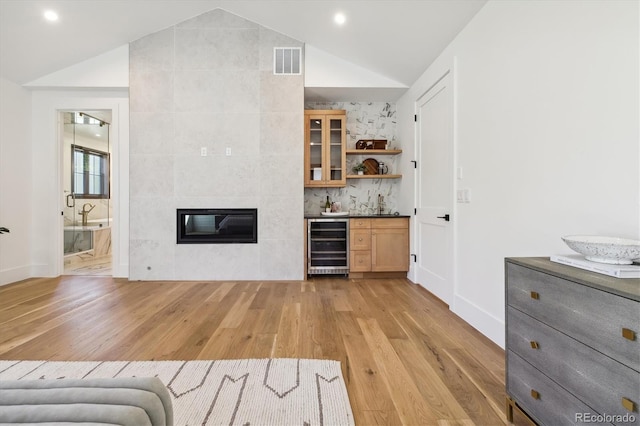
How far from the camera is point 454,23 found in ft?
8.50

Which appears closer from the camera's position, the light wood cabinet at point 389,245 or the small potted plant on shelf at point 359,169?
the light wood cabinet at point 389,245

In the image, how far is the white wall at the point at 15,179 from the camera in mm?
3729

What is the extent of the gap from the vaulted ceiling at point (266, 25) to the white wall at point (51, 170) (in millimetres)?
381

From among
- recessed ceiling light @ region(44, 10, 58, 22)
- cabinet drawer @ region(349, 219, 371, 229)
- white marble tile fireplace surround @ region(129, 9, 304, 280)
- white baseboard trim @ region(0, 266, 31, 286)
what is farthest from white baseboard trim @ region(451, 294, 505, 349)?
white baseboard trim @ region(0, 266, 31, 286)

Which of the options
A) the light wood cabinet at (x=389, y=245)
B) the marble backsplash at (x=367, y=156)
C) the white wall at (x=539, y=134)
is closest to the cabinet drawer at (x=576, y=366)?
the white wall at (x=539, y=134)

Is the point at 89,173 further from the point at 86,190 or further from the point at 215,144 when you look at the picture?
the point at 215,144

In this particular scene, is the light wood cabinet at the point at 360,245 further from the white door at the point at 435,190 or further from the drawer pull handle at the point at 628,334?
the drawer pull handle at the point at 628,334

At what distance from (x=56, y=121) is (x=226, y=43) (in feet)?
8.74

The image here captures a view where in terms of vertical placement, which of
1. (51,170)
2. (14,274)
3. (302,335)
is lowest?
(302,335)

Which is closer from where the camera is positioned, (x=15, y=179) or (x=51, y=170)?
(x=15, y=179)

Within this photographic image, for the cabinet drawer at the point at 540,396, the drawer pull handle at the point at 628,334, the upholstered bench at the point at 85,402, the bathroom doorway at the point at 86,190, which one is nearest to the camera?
the upholstered bench at the point at 85,402

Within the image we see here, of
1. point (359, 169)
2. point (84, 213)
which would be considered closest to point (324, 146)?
point (359, 169)

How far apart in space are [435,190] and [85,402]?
3212mm

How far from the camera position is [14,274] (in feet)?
12.6
